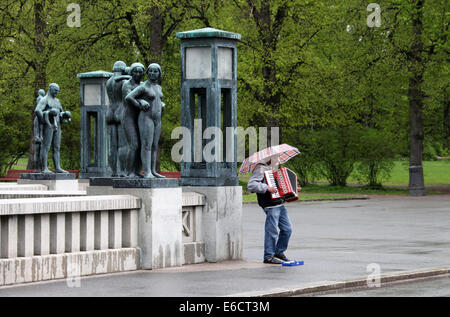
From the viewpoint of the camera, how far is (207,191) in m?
14.5

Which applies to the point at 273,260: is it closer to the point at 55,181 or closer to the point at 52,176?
the point at 55,181

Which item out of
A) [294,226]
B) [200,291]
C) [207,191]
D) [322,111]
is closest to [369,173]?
[322,111]

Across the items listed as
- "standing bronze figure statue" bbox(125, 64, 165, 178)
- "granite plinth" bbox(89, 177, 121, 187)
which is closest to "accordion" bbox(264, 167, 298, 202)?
"standing bronze figure statue" bbox(125, 64, 165, 178)

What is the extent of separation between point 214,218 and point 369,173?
2971 centimetres

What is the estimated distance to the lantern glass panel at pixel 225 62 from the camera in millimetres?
14742

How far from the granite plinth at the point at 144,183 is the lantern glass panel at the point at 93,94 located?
8592 millimetres

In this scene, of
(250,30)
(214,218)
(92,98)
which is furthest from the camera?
(250,30)

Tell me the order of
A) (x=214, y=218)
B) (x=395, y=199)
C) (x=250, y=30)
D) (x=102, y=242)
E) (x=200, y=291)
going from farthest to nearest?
(x=250, y=30), (x=395, y=199), (x=214, y=218), (x=102, y=242), (x=200, y=291)

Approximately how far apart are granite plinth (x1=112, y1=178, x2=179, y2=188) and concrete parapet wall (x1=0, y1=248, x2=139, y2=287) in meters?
0.90

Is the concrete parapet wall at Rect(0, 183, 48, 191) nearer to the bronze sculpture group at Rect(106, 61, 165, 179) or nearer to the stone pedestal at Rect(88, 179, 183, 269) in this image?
the bronze sculpture group at Rect(106, 61, 165, 179)

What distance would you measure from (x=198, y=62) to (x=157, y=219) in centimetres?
288

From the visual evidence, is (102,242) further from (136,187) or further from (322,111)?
(322,111)

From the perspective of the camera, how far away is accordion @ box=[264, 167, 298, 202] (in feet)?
45.5

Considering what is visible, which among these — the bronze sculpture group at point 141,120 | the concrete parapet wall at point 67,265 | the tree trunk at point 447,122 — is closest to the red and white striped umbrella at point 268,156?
the bronze sculpture group at point 141,120
